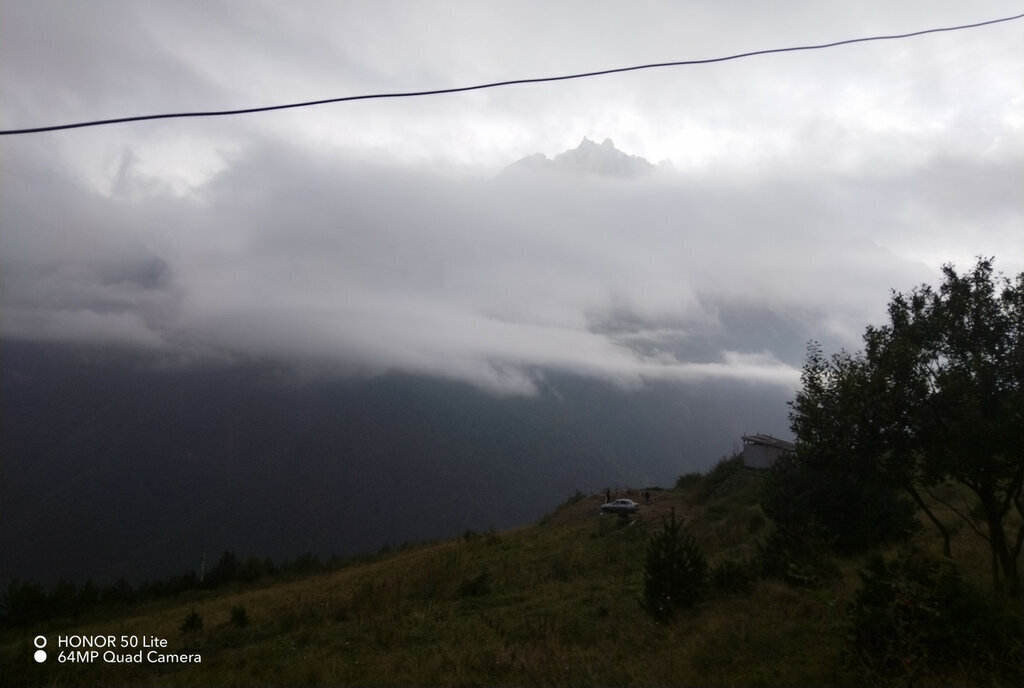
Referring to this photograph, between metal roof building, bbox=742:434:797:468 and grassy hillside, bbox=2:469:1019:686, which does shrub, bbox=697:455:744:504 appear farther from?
grassy hillside, bbox=2:469:1019:686

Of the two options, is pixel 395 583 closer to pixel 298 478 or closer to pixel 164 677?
pixel 164 677

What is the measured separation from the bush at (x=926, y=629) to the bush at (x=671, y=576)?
4.61m

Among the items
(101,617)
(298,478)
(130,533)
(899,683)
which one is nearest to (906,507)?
(899,683)

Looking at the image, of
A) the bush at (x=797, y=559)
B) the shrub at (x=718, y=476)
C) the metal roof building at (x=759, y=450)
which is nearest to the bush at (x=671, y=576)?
the bush at (x=797, y=559)

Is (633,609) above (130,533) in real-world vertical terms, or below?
below

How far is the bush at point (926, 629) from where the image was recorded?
308 inches

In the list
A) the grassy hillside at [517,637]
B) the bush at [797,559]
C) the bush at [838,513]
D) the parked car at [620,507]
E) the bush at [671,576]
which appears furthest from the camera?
the parked car at [620,507]

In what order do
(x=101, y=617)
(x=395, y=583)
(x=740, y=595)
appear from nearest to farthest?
1. (x=740, y=595)
2. (x=395, y=583)
3. (x=101, y=617)

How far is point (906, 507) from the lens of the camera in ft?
51.4

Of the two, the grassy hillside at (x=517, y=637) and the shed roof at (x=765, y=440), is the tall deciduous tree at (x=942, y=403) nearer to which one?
the grassy hillside at (x=517, y=637)

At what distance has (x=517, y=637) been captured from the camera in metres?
12.8

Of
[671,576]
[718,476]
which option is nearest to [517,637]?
[671,576]

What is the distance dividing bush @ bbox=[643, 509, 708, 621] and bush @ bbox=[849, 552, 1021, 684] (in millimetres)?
4605

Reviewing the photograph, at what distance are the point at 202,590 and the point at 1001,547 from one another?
44370mm
